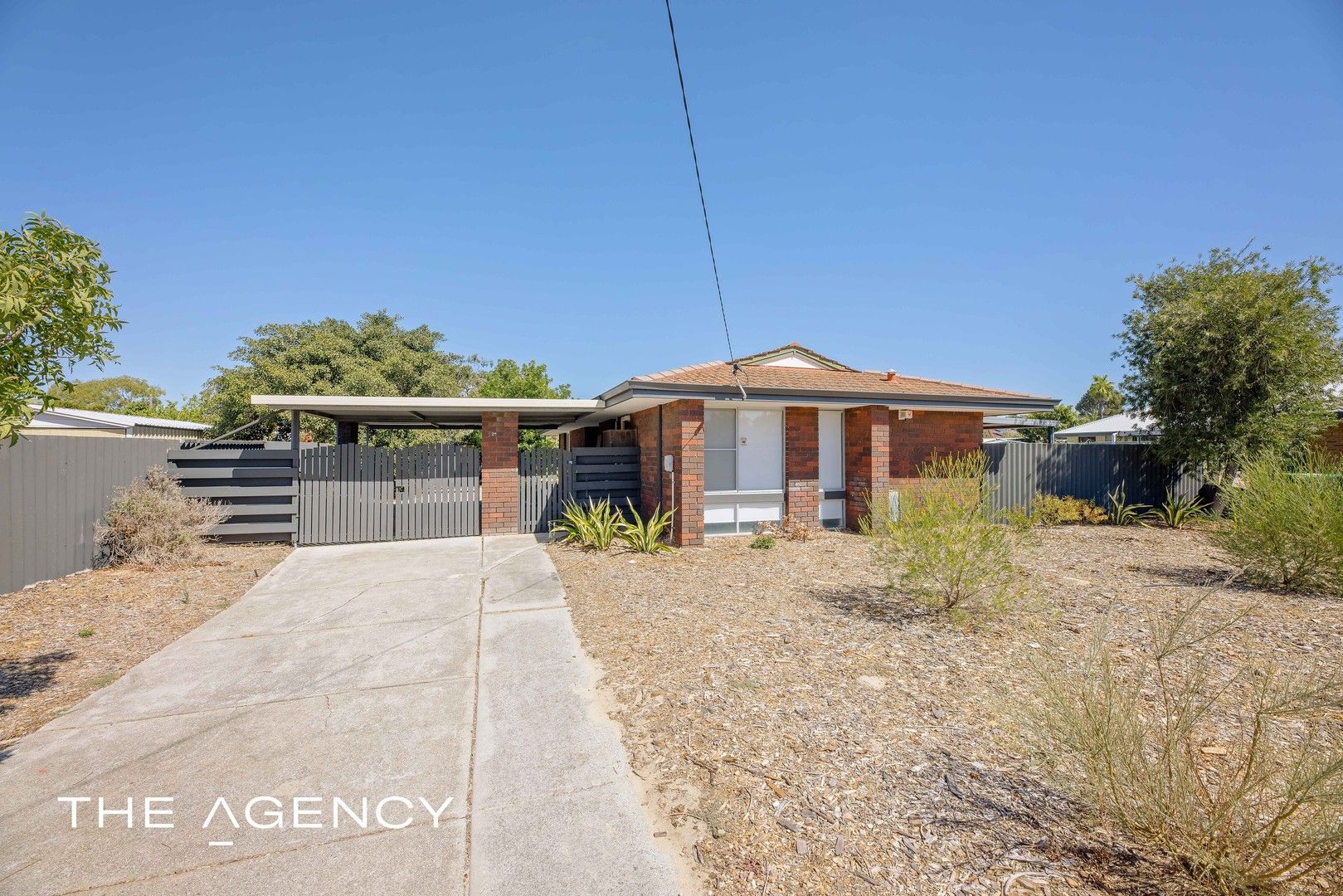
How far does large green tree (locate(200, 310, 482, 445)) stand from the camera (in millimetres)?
21734

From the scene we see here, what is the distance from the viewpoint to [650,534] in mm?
8703

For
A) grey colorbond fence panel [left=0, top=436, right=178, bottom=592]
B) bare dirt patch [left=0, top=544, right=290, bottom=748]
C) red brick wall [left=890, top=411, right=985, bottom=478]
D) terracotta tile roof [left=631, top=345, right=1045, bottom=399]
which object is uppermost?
terracotta tile roof [left=631, top=345, right=1045, bottom=399]

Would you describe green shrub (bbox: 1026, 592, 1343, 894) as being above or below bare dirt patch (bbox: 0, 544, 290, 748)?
above

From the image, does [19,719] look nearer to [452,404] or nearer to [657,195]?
[452,404]

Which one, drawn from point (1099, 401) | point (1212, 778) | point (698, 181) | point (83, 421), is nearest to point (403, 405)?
point (698, 181)

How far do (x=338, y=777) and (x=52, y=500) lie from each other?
749cm

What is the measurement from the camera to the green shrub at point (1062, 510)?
467 inches

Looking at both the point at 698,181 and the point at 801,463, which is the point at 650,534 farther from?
the point at 698,181

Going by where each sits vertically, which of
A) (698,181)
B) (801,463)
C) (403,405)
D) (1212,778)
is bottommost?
(1212,778)

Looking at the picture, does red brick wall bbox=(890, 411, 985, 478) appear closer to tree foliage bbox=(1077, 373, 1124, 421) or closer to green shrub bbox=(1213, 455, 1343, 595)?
green shrub bbox=(1213, 455, 1343, 595)

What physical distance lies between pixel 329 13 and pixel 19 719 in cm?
913

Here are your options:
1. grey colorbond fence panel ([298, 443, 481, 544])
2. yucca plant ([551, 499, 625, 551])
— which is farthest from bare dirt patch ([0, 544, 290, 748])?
yucca plant ([551, 499, 625, 551])

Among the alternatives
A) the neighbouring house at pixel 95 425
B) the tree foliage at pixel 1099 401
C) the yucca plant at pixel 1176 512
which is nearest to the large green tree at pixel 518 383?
the neighbouring house at pixel 95 425

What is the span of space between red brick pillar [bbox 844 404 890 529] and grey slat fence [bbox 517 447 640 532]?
4516 mm
